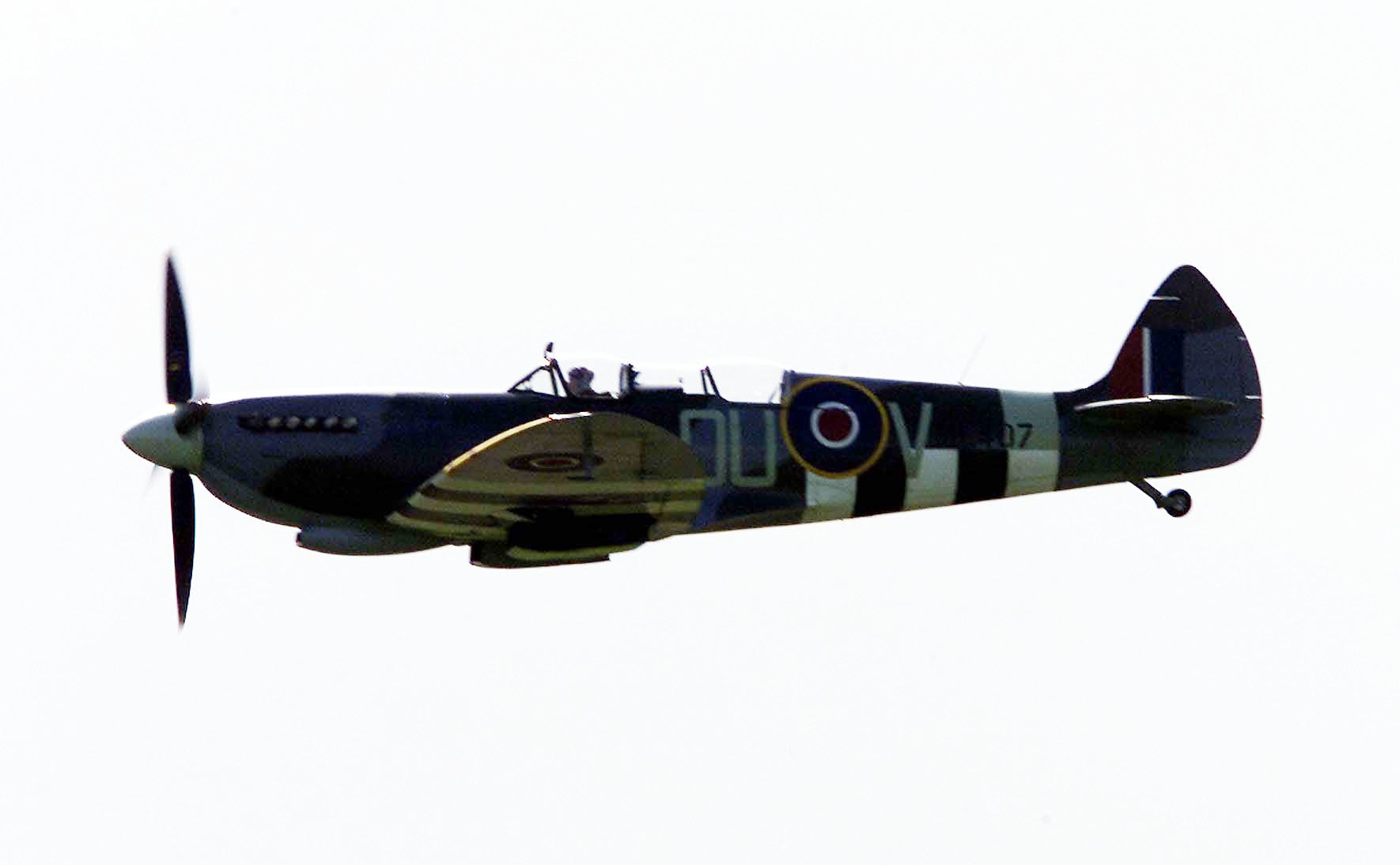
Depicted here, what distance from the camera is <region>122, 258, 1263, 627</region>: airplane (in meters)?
17.3

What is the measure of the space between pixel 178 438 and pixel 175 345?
0.82 metres

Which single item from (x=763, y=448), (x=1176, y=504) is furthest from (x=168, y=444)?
(x=1176, y=504)

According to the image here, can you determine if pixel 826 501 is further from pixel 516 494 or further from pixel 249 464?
pixel 249 464

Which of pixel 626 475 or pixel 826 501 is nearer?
pixel 626 475

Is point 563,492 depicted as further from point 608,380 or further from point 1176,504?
point 1176,504

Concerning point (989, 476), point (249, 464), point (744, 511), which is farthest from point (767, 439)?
point (249, 464)

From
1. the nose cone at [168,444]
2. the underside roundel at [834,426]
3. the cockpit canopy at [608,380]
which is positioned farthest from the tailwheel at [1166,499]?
the nose cone at [168,444]

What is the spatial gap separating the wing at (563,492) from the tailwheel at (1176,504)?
3922 mm

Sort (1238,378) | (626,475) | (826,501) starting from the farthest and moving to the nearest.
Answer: (1238,378), (826,501), (626,475)

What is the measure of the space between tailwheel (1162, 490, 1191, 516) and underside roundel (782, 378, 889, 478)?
2420 mm

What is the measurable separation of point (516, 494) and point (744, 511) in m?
1.86

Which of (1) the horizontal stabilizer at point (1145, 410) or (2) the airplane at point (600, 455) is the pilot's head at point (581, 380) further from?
(1) the horizontal stabilizer at point (1145, 410)

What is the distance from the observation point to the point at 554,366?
59.0ft

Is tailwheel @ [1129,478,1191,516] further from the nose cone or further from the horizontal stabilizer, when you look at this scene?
the nose cone
